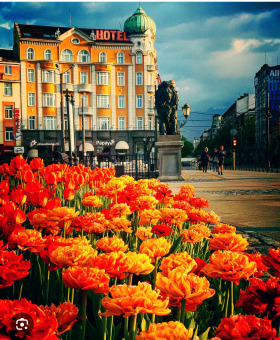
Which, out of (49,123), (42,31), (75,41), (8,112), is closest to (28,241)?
(49,123)

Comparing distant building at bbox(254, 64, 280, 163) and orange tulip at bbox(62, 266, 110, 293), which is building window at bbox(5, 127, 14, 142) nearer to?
distant building at bbox(254, 64, 280, 163)

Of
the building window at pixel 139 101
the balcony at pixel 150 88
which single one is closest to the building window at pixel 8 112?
the building window at pixel 139 101

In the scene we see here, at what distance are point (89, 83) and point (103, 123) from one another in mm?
5309

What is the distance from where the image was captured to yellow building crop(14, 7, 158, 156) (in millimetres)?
41156

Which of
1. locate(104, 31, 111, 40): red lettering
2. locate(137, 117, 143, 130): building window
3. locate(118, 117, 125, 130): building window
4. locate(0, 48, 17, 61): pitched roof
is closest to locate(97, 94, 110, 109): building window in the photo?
locate(118, 117, 125, 130): building window

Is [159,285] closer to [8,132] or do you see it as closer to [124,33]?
[8,132]

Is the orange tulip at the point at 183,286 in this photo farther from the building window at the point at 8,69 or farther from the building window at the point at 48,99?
the building window at the point at 8,69

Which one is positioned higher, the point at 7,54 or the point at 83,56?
the point at 7,54

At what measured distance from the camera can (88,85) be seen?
42250mm


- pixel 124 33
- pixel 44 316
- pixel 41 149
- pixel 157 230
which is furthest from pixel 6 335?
pixel 124 33

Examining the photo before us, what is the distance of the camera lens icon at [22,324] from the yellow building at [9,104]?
135 ft

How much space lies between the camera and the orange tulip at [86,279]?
3.23 ft

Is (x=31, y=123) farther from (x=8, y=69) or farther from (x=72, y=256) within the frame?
(x=72, y=256)

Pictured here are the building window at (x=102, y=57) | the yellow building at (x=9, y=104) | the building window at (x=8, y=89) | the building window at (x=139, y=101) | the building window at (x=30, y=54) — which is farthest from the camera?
the building window at (x=139, y=101)
